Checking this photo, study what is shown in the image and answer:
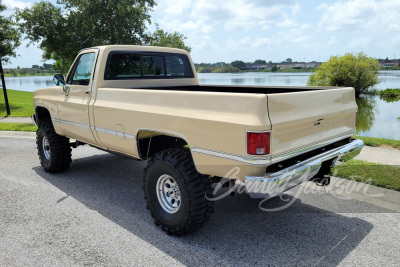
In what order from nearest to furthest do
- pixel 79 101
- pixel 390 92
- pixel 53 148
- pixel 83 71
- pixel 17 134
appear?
pixel 79 101 → pixel 83 71 → pixel 53 148 → pixel 17 134 → pixel 390 92

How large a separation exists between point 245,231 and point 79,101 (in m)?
3.05

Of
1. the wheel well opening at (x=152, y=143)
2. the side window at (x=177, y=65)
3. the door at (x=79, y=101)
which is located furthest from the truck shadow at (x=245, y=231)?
the side window at (x=177, y=65)

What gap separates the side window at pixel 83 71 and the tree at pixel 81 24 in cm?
1186

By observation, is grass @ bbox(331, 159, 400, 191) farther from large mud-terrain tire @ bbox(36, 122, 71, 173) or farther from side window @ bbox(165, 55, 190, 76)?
large mud-terrain tire @ bbox(36, 122, 71, 173)

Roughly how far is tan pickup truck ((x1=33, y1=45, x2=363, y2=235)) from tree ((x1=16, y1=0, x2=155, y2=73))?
12124 mm

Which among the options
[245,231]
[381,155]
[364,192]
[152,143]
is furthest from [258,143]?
[381,155]

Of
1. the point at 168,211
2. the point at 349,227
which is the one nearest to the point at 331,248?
the point at 349,227

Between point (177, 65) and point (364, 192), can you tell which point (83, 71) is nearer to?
point (177, 65)

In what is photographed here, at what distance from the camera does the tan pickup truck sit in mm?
2924

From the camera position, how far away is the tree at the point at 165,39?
18859mm

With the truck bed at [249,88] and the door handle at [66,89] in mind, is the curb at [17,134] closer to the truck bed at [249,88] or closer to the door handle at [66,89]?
the door handle at [66,89]

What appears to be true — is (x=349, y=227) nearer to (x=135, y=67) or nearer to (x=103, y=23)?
(x=135, y=67)

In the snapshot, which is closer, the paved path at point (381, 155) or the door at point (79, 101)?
the door at point (79, 101)

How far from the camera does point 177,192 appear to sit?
366cm
